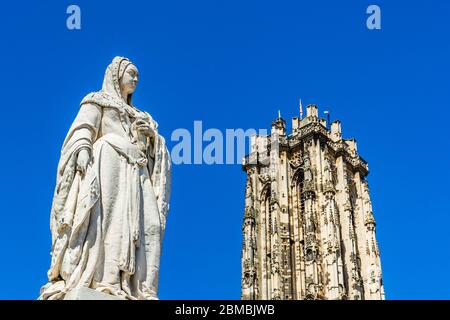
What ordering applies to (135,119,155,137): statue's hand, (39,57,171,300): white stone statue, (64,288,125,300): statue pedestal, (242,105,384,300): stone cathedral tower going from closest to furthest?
(64,288,125,300): statue pedestal < (39,57,171,300): white stone statue < (135,119,155,137): statue's hand < (242,105,384,300): stone cathedral tower

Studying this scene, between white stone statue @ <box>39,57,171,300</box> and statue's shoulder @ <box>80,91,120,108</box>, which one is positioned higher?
statue's shoulder @ <box>80,91,120,108</box>

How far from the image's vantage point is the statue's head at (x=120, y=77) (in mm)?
5605

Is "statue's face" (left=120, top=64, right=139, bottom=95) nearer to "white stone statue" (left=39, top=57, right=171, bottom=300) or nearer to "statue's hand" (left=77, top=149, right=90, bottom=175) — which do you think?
"white stone statue" (left=39, top=57, right=171, bottom=300)

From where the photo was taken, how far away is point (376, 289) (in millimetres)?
50156

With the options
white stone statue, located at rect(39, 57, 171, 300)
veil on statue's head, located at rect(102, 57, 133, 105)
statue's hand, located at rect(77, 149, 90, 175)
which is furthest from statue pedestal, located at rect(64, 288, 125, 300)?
veil on statue's head, located at rect(102, 57, 133, 105)

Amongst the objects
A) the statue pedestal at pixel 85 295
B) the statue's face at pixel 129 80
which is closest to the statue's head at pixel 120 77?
the statue's face at pixel 129 80

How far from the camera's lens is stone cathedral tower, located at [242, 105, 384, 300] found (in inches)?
1875

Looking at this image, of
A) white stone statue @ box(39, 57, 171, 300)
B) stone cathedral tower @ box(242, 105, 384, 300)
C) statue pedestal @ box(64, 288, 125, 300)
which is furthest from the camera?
stone cathedral tower @ box(242, 105, 384, 300)

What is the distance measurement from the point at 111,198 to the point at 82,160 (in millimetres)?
325

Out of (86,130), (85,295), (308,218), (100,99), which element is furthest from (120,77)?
(308,218)

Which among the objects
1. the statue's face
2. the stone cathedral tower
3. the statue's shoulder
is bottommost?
the statue's shoulder

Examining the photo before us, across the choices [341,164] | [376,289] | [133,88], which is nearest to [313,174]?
[341,164]
